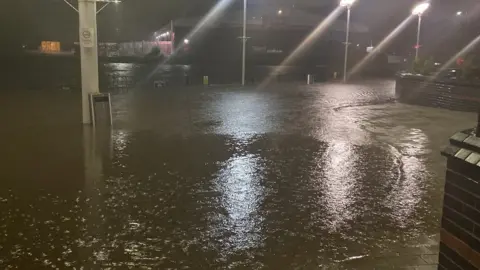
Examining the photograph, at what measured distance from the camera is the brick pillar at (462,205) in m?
3.12

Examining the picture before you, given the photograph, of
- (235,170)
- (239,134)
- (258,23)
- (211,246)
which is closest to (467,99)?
(239,134)

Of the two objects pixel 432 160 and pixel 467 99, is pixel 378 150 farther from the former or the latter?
pixel 467 99

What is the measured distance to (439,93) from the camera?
53.4 ft

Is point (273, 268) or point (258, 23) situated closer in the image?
point (273, 268)

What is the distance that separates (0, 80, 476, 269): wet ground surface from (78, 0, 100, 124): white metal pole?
2.68ft

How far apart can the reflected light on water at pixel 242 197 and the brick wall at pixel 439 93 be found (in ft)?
30.5

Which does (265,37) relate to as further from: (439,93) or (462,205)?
(462,205)

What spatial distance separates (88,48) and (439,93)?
11.2 metres

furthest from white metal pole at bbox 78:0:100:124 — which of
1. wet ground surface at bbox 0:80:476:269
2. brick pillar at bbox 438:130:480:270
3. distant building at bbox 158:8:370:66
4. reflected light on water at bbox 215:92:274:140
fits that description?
distant building at bbox 158:8:370:66

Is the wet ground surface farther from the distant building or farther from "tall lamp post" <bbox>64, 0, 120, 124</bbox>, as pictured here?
the distant building

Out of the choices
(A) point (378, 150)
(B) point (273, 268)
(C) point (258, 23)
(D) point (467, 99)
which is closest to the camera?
(B) point (273, 268)

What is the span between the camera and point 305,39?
57.7m

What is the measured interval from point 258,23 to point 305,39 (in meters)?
6.45

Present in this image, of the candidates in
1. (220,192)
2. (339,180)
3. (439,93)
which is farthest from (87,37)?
(439,93)
